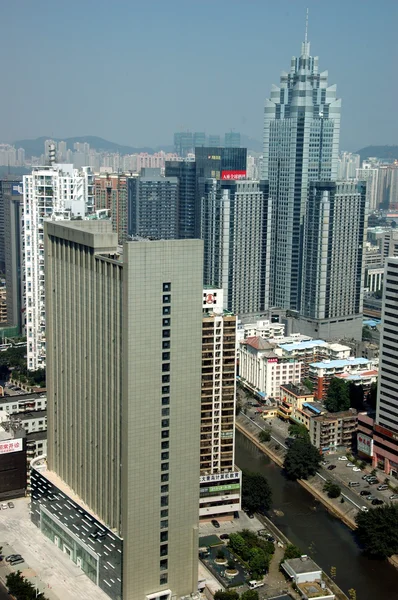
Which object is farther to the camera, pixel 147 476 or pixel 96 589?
pixel 96 589

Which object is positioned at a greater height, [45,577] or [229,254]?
[229,254]

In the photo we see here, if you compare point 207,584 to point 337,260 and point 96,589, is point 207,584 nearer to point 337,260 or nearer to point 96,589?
point 96,589

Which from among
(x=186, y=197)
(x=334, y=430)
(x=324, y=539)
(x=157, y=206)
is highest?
(x=186, y=197)

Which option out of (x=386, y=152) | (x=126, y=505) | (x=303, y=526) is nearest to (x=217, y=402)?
(x=303, y=526)

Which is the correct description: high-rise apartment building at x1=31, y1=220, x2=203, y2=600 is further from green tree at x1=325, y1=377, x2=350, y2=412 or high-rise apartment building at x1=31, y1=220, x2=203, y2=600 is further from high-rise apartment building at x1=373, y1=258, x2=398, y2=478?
green tree at x1=325, y1=377, x2=350, y2=412

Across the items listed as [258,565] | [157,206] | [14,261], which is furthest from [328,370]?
[157,206]

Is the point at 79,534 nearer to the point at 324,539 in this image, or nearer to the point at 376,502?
the point at 324,539

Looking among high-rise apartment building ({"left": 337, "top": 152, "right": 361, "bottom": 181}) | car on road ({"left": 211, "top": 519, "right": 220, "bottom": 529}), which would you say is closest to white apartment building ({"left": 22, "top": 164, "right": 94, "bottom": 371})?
car on road ({"left": 211, "top": 519, "right": 220, "bottom": 529})
